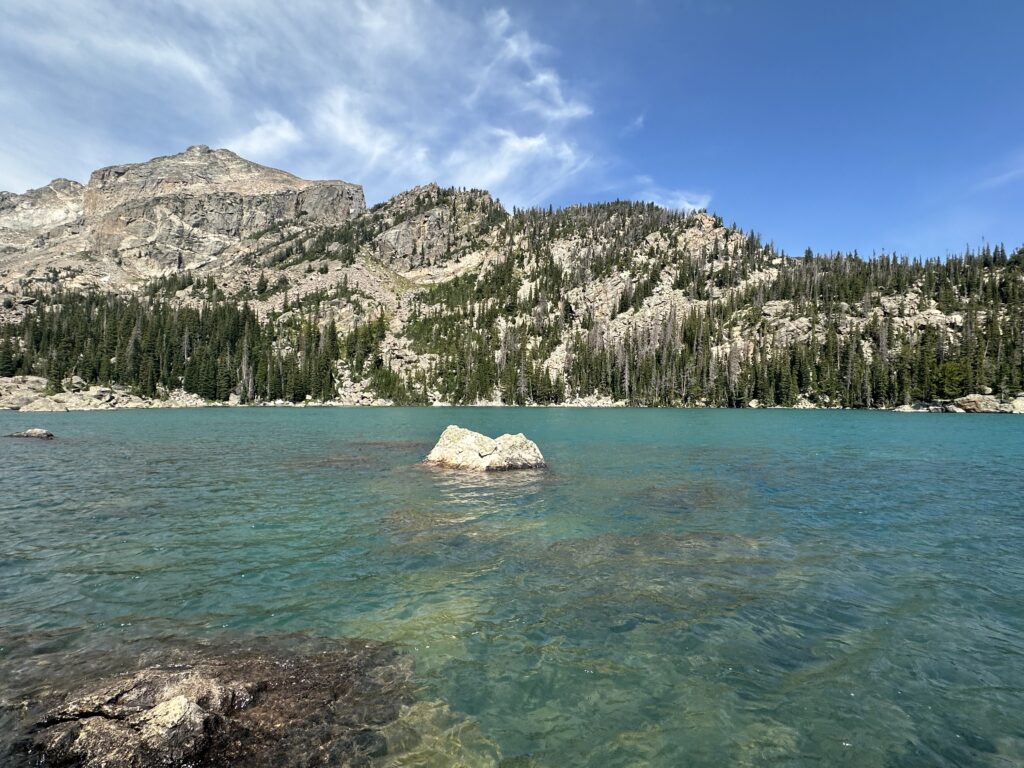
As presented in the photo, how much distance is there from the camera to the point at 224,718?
673 centimetres

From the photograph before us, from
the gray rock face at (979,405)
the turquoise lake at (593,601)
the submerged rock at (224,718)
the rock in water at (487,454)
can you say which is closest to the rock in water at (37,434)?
the turquoise lake at (593,601)

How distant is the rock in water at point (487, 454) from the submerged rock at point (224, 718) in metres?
22.8

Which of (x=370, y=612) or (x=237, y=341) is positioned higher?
(x=237, y=341)

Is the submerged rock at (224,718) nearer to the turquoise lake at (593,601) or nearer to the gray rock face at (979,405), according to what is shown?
the turquoise lake at (593,601)

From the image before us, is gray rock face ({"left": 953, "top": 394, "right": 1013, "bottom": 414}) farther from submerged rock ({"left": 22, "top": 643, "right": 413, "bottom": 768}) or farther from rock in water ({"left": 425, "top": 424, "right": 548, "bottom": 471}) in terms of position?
submerged rock ({"left": 22, "top": 643, "right": 413, "bottom": 768})

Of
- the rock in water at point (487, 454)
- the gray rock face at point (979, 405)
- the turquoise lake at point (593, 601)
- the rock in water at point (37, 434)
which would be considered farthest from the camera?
the gray rock face at point (979, 405)

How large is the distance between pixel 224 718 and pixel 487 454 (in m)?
25.1

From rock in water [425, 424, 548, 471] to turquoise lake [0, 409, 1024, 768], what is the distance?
583cm

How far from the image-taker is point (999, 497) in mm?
22875

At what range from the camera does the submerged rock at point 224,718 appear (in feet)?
19.5

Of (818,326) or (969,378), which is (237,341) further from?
(969,378)

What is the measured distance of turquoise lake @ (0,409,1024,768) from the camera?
7.18 metres

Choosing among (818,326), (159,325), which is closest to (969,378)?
(818,326)

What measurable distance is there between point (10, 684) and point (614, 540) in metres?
13.5
